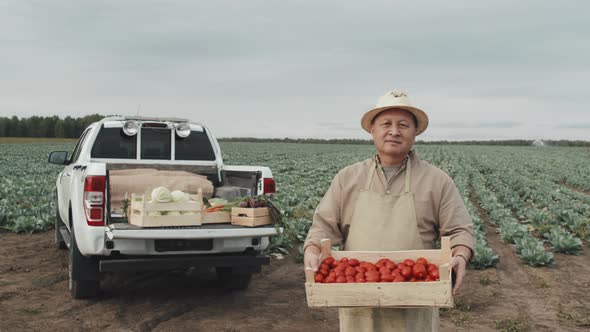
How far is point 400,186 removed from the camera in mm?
3170

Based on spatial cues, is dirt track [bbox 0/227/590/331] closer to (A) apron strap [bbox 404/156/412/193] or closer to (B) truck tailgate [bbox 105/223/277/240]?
(B) truck tailgate [bbox 105/223/277/240]

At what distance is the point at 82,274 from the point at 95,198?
1.06m

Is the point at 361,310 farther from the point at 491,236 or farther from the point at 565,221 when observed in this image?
the point at 565,221

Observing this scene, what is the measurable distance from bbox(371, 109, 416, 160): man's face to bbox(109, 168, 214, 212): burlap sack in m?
3.80

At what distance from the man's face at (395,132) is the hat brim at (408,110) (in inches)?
1.5

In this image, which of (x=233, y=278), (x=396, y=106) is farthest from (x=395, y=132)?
(x=233, y=278)

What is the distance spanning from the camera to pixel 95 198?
19.1 ft

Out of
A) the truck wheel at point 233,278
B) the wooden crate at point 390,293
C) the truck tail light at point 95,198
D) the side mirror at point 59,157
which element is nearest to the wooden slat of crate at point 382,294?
the wooden crate at point 390,293

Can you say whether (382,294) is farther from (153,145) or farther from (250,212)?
(153,145)

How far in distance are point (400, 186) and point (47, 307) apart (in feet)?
16.1

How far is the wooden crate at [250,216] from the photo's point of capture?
612 cm

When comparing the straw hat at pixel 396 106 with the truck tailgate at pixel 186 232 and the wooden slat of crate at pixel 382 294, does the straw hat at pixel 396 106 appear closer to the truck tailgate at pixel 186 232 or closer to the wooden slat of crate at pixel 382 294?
the wooden slat of crate at pixel 382 294

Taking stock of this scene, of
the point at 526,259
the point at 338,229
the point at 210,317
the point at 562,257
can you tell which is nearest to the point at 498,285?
the point at 526,259

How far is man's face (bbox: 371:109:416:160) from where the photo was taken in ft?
10.3
